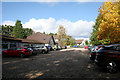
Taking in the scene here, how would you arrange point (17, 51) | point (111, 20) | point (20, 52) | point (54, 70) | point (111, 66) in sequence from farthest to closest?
point (17, 51) < point (20, 52) < point (111, 20) < point (54, 70) < point (111, 66)

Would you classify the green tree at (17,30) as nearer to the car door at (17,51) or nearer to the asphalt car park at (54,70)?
the car door at (17,51)

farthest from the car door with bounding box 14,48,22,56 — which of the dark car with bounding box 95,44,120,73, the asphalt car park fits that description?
the dark car with bounding box 95,44,120,73

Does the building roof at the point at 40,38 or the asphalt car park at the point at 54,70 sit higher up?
the building roof at the point at 40,38

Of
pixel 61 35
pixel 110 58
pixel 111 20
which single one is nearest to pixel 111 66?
pixel 110 58

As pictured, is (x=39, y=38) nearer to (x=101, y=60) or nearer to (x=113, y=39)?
(x=113, y=39)

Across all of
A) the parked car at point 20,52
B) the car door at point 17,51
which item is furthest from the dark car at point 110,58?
the car door at point 17,51

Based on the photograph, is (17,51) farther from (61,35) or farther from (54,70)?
(61,35)

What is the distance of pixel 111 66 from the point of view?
5742 millimetres

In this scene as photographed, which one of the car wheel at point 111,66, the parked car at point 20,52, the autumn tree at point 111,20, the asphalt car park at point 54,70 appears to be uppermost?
the autumn tree at point 111,20

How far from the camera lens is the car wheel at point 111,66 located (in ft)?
18.5

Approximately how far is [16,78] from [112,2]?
15367mm

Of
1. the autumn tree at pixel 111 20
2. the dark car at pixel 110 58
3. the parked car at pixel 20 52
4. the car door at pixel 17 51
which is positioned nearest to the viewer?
the dark car at pixel 110 58

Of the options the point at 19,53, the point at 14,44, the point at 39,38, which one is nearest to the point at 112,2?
the point at 19,53

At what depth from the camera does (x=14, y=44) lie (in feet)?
68.0
